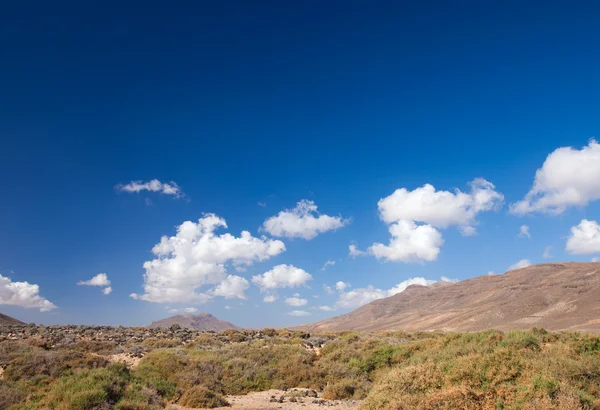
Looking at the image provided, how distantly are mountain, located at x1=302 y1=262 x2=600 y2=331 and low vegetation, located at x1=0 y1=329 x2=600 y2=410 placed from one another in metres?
52.7

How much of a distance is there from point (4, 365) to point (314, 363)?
15.4 m

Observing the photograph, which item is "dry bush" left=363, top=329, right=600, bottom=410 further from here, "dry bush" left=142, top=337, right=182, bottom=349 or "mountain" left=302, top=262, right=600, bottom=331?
"mountain" left=302, top=262, right=600, bottom=331

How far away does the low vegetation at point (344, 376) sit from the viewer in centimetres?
943

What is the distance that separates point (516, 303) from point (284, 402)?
320 ft

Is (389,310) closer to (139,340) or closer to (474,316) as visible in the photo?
(474,316)

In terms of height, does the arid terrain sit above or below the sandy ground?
above

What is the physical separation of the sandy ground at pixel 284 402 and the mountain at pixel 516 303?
55891mm

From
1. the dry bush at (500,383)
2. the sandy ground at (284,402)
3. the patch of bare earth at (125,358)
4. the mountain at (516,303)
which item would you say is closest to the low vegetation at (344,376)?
the dry bush at (500,383)

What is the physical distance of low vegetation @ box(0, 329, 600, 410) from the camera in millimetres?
9430

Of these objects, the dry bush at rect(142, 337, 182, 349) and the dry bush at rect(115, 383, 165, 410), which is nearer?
the dry bush at rect(115, 383, 165, 410)

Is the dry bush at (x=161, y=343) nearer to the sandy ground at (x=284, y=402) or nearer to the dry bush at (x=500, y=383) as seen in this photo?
the sandy ground at (x=284, y=402)

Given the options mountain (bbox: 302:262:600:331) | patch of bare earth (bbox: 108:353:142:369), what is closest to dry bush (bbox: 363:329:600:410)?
patch of bare earth (bbox: 108:353:142:369)

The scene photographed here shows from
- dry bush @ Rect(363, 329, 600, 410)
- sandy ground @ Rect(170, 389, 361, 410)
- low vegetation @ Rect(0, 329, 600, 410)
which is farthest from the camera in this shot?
sandy ground @ Rect(170, 389, 361, 410)

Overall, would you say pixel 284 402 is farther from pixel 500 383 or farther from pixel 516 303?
pixel 516 303
